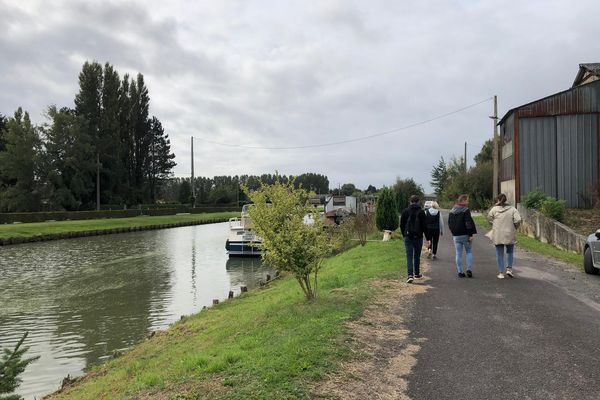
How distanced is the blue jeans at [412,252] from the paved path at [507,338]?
616 mm

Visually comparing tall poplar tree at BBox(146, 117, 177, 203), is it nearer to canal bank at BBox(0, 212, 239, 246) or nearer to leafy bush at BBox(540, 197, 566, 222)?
canal bank at BBox(0, 212, 239, 246)

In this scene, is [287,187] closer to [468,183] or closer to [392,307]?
[392,307]

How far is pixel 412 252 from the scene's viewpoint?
1026 centimetres

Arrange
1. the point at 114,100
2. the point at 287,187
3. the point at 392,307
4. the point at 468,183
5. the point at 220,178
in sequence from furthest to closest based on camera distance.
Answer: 1. the point at 220,178
2. the point at 114,100
3. the point at 468,183
4. the point at 287,187
5. the point at 392,307

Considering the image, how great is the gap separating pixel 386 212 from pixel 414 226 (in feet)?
45.2

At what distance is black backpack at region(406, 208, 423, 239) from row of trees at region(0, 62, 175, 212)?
209 feet

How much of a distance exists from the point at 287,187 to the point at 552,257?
9.77 meters

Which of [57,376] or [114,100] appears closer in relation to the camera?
[57,376]

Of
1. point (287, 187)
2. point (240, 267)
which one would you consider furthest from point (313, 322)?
point (240, 267)

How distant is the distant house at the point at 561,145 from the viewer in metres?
24.3

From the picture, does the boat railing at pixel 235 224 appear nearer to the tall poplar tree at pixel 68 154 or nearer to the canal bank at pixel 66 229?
the canal bank at pixel 66 229

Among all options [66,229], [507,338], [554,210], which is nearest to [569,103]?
[554,210]

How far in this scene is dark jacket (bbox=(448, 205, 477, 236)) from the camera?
412 inches

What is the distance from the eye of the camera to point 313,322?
6766 mm
